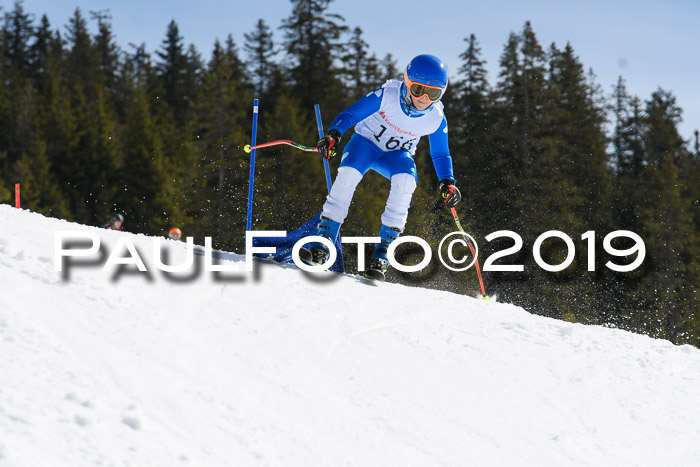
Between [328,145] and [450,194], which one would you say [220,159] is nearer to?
[450,194]

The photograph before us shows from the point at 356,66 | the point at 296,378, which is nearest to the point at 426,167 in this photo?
the point at 356,66

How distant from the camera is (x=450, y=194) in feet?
20.4

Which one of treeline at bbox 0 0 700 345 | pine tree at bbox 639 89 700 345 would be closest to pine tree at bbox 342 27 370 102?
treeline at bbox 0 0 700 345

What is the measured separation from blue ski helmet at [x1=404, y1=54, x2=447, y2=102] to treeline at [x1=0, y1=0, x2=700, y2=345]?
17.7m

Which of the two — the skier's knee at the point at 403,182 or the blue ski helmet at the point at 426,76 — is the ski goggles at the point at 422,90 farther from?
the skier's knee at the point at 403,182

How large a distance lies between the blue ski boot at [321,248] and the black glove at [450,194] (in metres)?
1.13

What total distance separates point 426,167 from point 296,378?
3268 centimetres

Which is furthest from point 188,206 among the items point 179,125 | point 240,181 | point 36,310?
point 36,310

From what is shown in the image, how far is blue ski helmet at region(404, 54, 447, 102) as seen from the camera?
18.3 ft

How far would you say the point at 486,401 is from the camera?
11.3 ft

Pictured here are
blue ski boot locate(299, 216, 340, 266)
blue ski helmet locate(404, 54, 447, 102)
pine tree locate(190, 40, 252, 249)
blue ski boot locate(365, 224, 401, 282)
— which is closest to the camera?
blue ski helmet locate(404, 54, 447, 102)

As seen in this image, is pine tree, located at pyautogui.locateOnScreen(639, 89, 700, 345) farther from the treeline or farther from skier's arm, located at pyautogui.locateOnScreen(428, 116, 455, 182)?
skier's arm, located at pyautogui.locateOnScreen(428, 116, 455, 182)

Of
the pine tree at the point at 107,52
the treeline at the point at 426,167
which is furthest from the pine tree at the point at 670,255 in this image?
the pine tree at the point at 107,52

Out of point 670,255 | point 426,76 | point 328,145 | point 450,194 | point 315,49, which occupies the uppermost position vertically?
point 315,49
